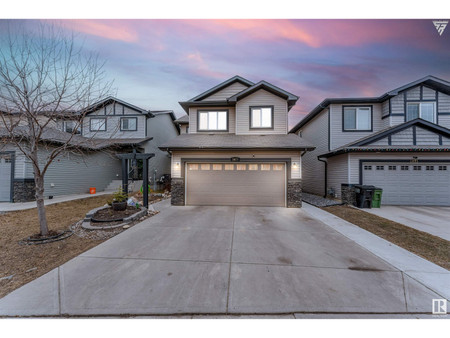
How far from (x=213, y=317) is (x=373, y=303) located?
2.23 m

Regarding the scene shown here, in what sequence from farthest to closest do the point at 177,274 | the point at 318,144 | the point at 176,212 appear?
the point at 318,144
the point at 176,212
the point at 177,274

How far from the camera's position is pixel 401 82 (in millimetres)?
9938

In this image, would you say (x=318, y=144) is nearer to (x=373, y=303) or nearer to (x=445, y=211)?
(x=445, y=211)

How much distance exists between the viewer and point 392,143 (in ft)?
29.7

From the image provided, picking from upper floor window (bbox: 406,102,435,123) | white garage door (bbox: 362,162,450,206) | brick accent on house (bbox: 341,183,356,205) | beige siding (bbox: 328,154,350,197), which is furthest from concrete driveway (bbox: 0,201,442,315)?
upper floor window (bbox: 406,102,435,123)

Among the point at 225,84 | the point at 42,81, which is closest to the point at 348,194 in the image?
the point at 225,84

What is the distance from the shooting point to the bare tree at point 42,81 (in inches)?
172

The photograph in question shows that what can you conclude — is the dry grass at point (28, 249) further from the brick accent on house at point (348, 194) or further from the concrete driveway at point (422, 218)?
the brick accent on house at point (348, 194)

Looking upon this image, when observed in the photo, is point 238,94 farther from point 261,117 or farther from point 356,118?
point 356,118

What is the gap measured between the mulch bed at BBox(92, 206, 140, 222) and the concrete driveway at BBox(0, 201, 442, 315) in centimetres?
138

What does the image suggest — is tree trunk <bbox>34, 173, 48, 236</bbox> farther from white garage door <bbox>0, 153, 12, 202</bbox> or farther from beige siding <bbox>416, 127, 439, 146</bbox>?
beige siding <bbox>416, 127, 439, 146</bbox>

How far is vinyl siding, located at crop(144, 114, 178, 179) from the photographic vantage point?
14.5 m

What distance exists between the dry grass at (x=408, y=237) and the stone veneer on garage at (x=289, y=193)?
5.75 ft

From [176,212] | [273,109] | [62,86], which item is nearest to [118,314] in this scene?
[176,212]
